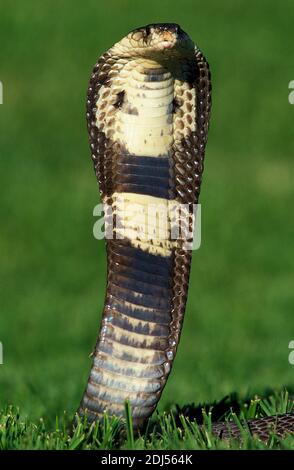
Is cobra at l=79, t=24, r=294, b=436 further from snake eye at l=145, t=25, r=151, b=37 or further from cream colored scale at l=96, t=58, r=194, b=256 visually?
snake eye at l=145, t=25, r=151, b=37

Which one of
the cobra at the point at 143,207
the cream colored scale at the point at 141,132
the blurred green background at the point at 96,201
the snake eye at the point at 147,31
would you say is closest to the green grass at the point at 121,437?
the cobra at the point at 143,207

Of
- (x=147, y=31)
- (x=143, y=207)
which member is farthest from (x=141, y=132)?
(x=147, y=31)

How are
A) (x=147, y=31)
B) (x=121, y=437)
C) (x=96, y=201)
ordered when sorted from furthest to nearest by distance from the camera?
1. (x=96, y=201)
2. (x=121, y=437)
3. (x=147, y=31)

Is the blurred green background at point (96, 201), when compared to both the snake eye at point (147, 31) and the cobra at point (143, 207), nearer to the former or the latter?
the cobra at point (143, 207)

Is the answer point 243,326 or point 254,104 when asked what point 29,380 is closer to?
point 243,326

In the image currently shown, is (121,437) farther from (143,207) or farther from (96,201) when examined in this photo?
(96,201)
